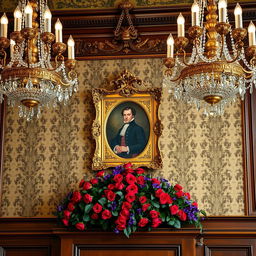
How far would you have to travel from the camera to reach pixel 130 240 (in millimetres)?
6148

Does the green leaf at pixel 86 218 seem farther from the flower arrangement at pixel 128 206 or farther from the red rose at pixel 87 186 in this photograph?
the red rose at pixel 87 186

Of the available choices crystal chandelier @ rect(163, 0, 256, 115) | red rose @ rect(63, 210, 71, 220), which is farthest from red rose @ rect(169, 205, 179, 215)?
crystal chandelier @ rect(163, 0, 256, 115)

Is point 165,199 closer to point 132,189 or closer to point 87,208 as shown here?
point 132,189

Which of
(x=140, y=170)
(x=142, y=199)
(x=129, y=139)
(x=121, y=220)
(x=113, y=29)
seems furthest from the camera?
(x=113, y=29)

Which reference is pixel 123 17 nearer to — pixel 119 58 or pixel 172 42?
pixel 119 58

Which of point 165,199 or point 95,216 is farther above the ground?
point 165,199

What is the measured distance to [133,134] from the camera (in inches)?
274

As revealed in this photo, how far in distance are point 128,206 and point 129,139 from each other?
46.9 inches

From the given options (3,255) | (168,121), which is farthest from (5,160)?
(168,121)

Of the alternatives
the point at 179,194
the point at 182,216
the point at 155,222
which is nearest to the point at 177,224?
the point at 182,216

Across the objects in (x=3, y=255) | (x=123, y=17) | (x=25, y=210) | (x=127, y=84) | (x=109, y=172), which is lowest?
(x=3, y=255)

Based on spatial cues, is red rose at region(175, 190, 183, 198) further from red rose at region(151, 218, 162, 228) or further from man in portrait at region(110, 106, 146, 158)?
man in portrait at region(110, 106, 146, 158)

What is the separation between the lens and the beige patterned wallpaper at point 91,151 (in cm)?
675

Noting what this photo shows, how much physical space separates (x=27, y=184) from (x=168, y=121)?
1940 millimetres
